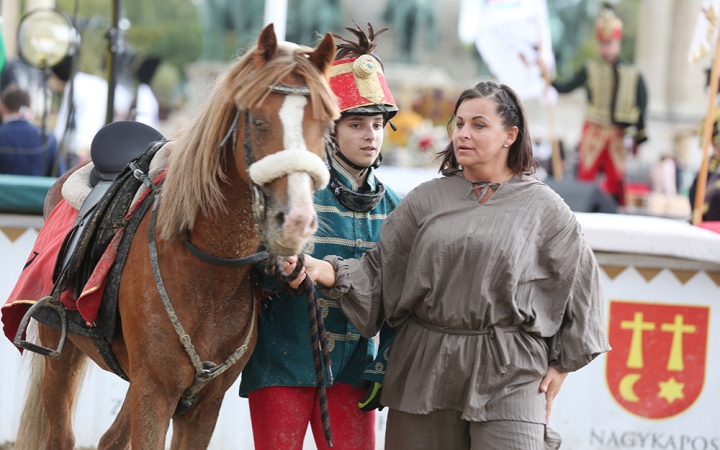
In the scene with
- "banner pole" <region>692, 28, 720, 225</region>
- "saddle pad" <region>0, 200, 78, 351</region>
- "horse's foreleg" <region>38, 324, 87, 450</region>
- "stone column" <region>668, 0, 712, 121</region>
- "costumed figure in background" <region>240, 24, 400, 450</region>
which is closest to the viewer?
"costumed figure in background" <region>240, 24, 400, 450</region>

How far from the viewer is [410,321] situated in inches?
109

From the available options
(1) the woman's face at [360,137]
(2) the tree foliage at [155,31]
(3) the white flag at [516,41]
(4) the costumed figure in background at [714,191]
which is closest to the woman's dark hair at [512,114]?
(1) the woman's face at [360,137]

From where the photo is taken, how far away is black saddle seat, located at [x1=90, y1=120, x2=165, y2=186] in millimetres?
3240

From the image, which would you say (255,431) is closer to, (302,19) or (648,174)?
(648,174)

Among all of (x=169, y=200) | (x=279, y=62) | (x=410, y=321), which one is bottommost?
(x=410, y=321)

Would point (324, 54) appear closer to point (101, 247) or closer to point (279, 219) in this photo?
point (279, 219)

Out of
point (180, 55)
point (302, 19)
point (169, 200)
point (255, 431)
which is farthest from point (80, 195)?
point (180, 55)

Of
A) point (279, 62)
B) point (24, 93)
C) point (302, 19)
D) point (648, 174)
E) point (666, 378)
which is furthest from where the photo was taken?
point (302, 19)

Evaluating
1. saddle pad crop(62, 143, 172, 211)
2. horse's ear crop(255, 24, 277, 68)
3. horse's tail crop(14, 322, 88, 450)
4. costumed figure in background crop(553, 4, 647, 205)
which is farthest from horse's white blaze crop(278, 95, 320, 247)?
Answer: costumed figure in background crop(553, 4, 647, 205)

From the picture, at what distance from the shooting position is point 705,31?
588 cm

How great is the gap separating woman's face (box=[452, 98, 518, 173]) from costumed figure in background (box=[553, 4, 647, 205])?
7872 millimetres

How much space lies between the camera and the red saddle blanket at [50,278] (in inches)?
105

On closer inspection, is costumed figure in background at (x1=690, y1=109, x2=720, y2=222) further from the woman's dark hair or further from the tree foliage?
the tree foliage

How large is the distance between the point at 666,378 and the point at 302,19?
56.5ft
